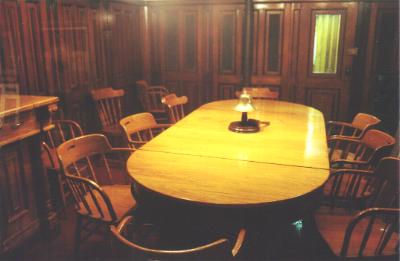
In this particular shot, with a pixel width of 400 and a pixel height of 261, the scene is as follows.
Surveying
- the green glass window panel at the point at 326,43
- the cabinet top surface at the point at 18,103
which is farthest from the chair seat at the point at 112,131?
the green glass window panel at the point at 326,43

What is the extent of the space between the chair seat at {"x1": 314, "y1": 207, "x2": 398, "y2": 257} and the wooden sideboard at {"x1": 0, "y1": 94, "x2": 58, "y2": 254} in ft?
5.89

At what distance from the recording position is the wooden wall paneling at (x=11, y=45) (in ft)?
8.76

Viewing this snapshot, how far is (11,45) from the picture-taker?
2.74 m

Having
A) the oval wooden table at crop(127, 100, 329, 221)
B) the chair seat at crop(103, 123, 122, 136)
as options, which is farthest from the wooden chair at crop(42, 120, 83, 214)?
the oval wooden table at crop(127, 100, 329, 221)

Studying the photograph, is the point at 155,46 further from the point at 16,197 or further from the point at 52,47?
the point at 16,197

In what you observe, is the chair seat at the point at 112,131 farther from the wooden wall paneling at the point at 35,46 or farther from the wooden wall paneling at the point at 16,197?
the wooden wall paneling at the point at 16,197

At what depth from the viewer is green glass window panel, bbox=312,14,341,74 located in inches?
184

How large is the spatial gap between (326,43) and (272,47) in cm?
71

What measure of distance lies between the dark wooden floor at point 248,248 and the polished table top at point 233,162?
54 centimetres

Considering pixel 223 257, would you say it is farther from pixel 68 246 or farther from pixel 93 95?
pixel 93 95

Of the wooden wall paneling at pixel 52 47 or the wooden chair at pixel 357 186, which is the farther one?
the wooden wall paneling at pixel 52 47

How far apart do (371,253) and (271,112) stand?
157 cm

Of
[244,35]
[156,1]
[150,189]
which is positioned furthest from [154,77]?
[150,189]

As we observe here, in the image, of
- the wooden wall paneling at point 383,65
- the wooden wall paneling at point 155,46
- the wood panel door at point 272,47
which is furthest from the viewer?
the wooden wall paneling at point 155,46
